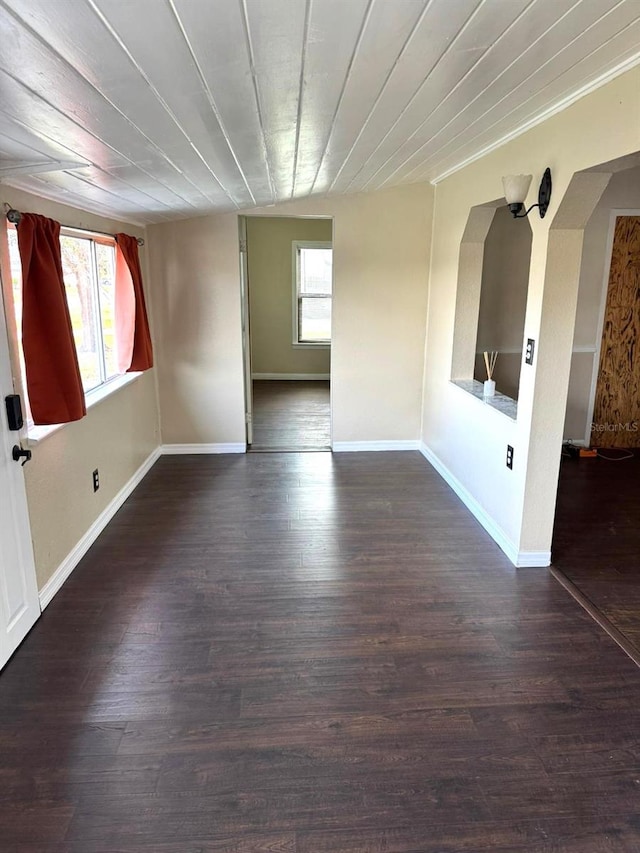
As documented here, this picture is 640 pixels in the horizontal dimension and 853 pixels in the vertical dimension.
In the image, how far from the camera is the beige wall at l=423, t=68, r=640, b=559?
2.30 meters

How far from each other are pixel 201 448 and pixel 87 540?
6.50 ft

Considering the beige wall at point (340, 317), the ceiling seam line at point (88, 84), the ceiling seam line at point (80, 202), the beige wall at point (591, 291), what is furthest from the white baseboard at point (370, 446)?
the ceiling seam line at point (88, 84)

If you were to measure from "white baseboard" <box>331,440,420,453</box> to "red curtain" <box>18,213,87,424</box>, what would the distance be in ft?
9.60

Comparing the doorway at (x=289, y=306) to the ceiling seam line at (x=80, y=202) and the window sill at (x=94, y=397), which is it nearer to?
the window sill at (x=94, y=397)

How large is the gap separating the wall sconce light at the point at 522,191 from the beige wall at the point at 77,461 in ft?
7.83

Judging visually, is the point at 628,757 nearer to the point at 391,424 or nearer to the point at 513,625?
the point at 513,625

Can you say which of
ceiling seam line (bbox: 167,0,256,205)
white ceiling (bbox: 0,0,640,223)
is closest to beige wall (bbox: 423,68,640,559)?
white ceiling (bbox: 0,0,640,223)

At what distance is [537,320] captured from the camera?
9.58 feet

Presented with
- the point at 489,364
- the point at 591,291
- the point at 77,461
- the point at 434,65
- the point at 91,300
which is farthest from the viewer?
the point at 591,291

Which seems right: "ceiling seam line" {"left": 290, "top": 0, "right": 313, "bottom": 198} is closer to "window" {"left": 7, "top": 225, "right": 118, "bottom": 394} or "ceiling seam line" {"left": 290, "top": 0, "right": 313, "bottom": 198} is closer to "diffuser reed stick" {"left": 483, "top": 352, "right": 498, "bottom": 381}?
"window" {"left": 7, "top": 225, "right": 118, "bottom": 394}

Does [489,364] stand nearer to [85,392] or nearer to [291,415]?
[291,415]

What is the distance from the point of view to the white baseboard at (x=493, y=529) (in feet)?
10.6

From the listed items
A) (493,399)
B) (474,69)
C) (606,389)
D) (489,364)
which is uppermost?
(474,69)

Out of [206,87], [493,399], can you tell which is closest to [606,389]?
[493,399]
